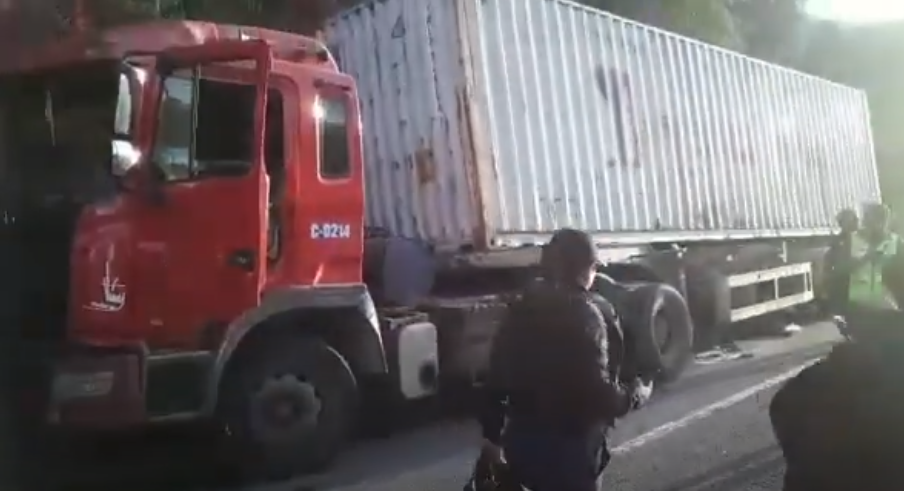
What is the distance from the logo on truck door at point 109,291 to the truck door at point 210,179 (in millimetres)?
270

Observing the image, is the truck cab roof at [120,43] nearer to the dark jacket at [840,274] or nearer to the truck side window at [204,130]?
the truck side window at [204,130]

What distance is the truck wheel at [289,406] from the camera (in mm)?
6977

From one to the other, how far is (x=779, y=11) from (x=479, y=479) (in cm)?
2388

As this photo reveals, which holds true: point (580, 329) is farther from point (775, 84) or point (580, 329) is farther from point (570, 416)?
point (775, 84)

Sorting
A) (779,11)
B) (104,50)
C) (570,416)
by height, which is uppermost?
(779,11)

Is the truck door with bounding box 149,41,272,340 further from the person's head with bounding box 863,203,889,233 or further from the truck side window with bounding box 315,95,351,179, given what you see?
the person's head with bounding box 863,203,889,233

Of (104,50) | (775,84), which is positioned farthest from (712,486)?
(775,84)

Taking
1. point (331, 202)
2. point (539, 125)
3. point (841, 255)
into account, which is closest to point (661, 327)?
point (841, 255)

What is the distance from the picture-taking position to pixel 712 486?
6.66 meters

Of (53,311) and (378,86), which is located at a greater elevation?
(378,86)

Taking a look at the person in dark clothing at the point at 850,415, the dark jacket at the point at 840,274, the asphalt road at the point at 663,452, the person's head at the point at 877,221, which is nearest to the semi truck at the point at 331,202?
the asphalt road at the point at 663,452

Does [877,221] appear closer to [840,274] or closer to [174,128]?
[840,274]

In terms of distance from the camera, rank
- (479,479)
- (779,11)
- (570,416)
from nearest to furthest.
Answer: (570,416) < (479,479) < (779,11)

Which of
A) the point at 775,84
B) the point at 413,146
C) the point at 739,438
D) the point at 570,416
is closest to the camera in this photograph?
the point at 570,416
